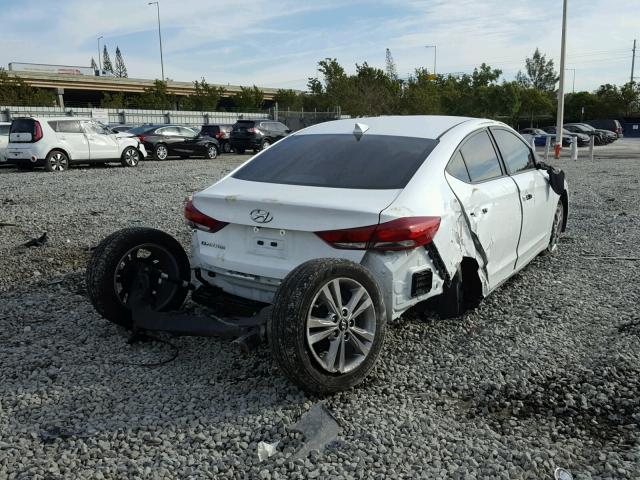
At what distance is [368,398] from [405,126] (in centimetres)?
222

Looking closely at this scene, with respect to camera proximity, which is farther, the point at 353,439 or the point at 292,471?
the point at 353,439

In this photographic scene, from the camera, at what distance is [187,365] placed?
3766 millimetres

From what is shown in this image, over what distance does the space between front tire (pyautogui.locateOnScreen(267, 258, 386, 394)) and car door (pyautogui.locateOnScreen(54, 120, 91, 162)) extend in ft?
53.8

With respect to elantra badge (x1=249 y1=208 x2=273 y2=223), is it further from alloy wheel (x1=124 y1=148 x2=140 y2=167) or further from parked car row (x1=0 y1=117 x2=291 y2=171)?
alloy wheel (x1=124 y1=148 x2=140 y2=167)

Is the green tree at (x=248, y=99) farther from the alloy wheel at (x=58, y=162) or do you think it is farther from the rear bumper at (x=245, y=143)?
the alloy wheel at (x=58, y=162)

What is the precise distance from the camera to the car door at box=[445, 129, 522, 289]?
A: 4078mm

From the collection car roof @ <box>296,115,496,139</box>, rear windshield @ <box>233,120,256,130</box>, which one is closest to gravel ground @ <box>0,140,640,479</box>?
car roof @ <box>296,115,496,139</box>

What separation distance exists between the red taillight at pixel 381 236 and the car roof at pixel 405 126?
1.13m

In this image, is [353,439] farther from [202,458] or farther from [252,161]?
[252,161]

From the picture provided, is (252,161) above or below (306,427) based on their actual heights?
above

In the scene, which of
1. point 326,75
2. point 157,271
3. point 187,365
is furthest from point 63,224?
point 326,75

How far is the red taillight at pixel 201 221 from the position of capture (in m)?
3.82

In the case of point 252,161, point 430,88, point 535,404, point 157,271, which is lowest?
point 535,404

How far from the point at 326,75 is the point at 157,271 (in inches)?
2179
